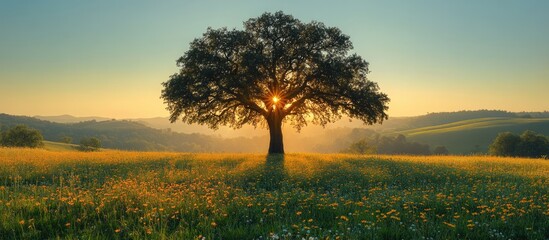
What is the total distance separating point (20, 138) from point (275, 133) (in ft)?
228

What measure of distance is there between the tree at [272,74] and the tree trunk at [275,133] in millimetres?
83

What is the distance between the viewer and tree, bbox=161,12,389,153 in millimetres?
29391

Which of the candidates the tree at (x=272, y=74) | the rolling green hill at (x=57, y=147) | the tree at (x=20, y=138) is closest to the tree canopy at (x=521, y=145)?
the tree at (x=272, y=74)

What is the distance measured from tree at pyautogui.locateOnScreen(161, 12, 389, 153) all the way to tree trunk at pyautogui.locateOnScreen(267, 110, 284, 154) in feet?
0.27

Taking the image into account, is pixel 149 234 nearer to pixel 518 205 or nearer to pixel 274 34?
pixel 518 205

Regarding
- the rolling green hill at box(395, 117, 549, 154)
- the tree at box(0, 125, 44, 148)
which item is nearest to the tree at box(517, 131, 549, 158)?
the rolling green hill at box(395, 117, 549, 154)

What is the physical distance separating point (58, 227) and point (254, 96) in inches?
895

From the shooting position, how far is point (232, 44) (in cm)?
2972

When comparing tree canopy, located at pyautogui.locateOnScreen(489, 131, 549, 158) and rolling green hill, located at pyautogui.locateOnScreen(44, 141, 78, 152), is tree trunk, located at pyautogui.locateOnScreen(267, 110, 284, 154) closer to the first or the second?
tree canopy, located at pyautogui.locateOnScreen(489, 131, 549, 158)

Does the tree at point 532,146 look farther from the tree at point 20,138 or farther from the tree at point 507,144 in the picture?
the tree at point 20,138

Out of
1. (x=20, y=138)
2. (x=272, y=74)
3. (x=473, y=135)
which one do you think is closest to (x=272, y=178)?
(x=272, y=74)

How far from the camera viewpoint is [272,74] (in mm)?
30672

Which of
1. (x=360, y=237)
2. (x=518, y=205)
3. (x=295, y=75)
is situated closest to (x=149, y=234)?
(x=360, y=237)

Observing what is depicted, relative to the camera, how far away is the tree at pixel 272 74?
1157 inches
